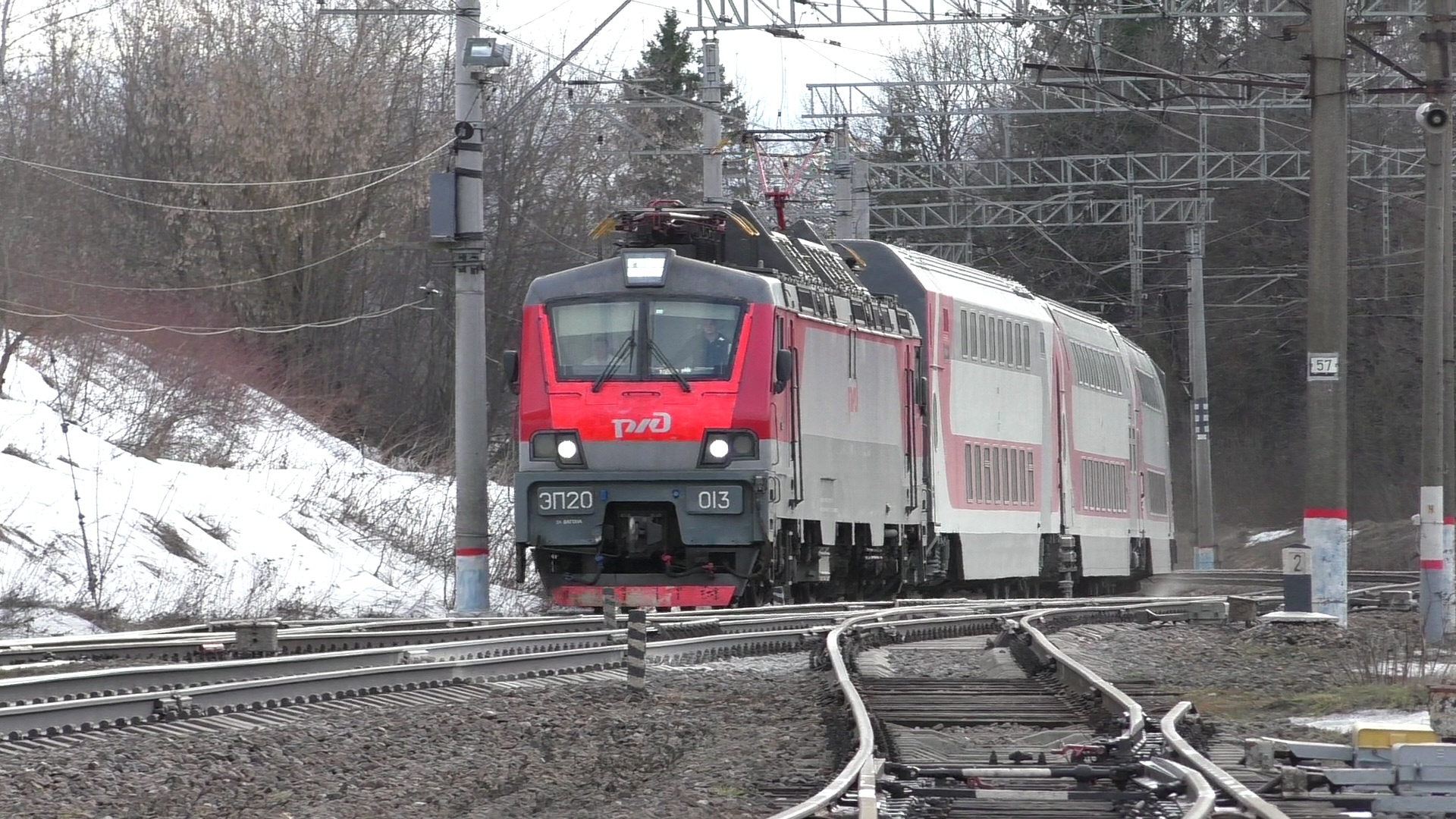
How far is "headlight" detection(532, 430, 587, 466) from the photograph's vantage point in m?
17.4

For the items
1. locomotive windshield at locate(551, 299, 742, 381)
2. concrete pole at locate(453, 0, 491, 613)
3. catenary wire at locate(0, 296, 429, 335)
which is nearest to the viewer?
locomotive windshield at locate(551, 299, 742, 381)

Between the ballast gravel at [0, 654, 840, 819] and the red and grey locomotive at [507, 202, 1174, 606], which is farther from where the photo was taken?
the red and grey locomotive at [507, 202, 1174, 606]

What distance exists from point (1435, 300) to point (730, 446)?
895 cm

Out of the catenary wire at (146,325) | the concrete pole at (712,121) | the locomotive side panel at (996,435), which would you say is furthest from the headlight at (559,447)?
the catenary wire at (146,325)

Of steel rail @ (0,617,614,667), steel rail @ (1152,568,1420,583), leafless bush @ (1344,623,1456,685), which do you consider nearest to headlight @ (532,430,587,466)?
steel rail @ (0,617,614,667)

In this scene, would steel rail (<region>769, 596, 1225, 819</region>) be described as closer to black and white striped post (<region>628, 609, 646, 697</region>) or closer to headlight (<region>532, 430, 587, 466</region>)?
black and white striped post (<region>628, 609, 646, 697</region>)

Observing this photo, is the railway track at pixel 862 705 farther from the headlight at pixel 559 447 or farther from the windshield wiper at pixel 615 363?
the windshield wiper at pixel 615 363

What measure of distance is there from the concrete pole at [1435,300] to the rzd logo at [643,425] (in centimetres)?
835

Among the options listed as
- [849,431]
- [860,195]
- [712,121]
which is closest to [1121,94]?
[860,195]

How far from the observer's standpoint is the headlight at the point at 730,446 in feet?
55.7

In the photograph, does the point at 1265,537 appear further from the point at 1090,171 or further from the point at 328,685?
the point at 328,685

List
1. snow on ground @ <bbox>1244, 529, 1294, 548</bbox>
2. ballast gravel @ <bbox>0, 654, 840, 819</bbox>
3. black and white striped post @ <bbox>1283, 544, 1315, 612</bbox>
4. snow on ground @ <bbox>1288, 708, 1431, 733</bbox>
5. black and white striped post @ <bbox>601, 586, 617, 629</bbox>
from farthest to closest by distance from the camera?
1. snow on ground @ <bbox>1244, 529, 1294, 548</bbox>
2. black and white striped post @ <bbox>1283, 544, 1315, 612</bbox>
3. black and white striped post @ <bbox>601, 586, 617, 629</bbox>
4. snow on ground @ <bbox>1288, 708, 1431, 733</bbox>
5. ballast gravel @ <bbox>0, 654, 840, 819</bbox>

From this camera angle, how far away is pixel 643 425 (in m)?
17.2

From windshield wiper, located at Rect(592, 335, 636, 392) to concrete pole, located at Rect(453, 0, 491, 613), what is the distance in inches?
80.1
